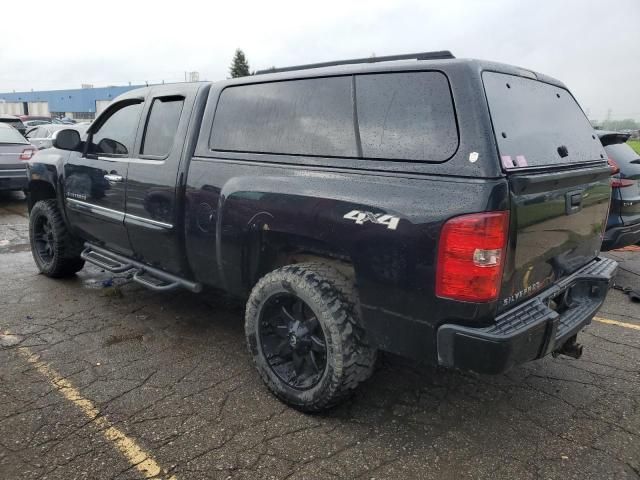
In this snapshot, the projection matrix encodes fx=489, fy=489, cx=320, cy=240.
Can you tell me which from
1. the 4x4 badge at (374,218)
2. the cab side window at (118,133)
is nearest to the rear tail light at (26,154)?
the cab side window at (118,133)

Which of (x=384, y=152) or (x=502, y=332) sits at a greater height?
(x=384, y=152)

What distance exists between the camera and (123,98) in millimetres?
4137

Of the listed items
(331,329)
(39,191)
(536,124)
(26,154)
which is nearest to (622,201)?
(536,124)

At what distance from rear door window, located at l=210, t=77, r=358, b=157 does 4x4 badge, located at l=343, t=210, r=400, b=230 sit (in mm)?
339

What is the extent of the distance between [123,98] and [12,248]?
144 inches

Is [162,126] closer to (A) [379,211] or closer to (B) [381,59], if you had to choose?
(B) [381,59]

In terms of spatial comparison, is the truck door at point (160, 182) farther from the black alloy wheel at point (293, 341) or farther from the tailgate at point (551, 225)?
the tailgate at point (551, 225)

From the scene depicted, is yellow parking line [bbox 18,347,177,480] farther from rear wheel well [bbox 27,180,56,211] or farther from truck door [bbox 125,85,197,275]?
rear wheel well [bbox 27,180,56,211]

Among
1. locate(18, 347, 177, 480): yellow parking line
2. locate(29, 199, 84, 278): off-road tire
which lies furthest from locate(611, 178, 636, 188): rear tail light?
locate(29, 199, 84, 278): off-road tire

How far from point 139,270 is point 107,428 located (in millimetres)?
1545

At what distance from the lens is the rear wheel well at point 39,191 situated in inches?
197

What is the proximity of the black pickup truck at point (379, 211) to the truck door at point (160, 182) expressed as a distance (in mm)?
18

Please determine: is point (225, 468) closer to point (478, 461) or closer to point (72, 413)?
point (72, 413)

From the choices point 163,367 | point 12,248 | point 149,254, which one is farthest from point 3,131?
point 163,367
